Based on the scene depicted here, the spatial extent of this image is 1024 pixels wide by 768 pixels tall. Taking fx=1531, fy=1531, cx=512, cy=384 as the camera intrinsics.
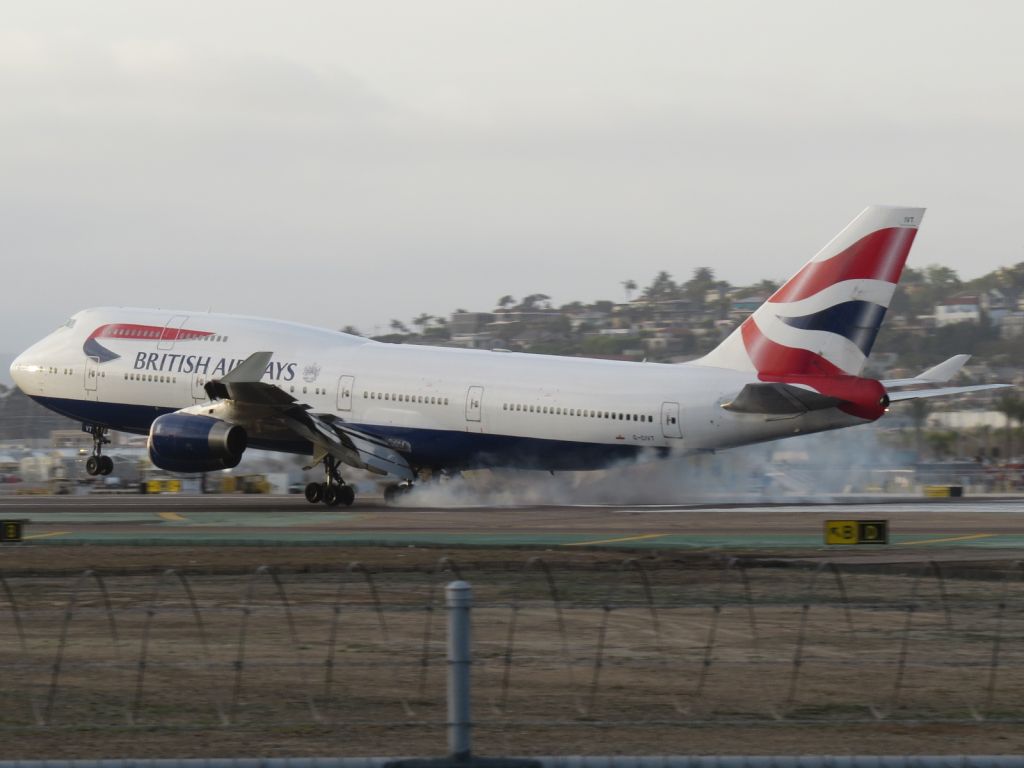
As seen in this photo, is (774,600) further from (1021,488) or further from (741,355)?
(1021,488)

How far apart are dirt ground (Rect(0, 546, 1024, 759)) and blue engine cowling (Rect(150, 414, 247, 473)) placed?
1906cm

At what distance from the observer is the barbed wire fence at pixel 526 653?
13.0 m

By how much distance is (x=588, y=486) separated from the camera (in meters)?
44.8

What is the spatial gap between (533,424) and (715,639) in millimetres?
25811

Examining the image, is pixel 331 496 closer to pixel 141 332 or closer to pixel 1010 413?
pixel 141 332

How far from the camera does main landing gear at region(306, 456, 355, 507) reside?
4512cm

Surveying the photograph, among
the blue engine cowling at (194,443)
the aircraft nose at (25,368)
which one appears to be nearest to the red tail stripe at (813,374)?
the blue engine cowling at (194,443)

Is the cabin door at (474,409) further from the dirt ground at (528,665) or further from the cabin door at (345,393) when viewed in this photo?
A: the dirt ground at (528,665)

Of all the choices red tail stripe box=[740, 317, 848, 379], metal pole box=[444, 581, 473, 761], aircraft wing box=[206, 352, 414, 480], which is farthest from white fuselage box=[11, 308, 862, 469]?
metal pole box=[444, 581, 473, 761]

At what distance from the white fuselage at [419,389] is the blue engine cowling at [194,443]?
223 centimetres

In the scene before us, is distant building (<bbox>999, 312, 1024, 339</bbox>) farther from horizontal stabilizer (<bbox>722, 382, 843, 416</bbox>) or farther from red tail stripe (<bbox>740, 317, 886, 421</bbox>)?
horizontal stabilizer (<bbox>722, 382, 843, 416</bbox>)

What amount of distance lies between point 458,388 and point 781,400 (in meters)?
9.88

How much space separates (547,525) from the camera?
35.4 meters

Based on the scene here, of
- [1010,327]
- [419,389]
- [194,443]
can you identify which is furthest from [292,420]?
[1010,327]
